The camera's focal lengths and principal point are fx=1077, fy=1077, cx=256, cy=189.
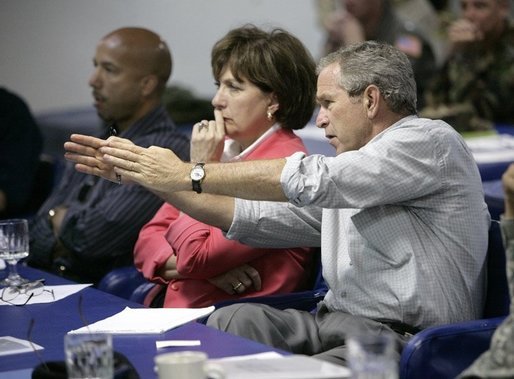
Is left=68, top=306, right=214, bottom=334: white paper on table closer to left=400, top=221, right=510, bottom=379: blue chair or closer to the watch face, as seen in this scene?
the watch face

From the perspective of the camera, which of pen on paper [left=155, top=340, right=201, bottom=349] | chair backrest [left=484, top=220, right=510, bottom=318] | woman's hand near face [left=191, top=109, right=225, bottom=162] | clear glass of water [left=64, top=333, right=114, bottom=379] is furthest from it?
woman's hand near face [left=191, top=109, right=225, bottom=162]

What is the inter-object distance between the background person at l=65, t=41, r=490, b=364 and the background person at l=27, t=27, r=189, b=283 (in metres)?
1.06

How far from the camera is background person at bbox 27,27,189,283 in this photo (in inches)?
160

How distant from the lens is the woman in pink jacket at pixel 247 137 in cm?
331

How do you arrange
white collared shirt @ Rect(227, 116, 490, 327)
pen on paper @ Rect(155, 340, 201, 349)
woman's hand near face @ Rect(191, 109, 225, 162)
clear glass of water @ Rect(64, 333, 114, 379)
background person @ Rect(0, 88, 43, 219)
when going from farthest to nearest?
background person @ Rect(0, 88, 43, 219) → woman's hand near face @ Rect(191, 109, 225, 162) → white collared shirt @ Rect(227, 116, 490, 327) → pen on paper @ Rect(155, 340, 201, 349) → clear glass of water @ Rect(64, 333, 114, 379)

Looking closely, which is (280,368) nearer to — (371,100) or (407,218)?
(407,218)

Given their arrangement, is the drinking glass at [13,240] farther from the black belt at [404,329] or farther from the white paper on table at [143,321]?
the black belt at [404,329]

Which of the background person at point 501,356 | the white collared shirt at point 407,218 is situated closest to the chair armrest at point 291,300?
the white collared shirt at point 407,218

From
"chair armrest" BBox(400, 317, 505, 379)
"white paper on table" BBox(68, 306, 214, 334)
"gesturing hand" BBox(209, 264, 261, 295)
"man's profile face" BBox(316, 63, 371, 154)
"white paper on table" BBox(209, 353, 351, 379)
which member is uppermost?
"man's profile face" BBox(316, 63, 371, 154)


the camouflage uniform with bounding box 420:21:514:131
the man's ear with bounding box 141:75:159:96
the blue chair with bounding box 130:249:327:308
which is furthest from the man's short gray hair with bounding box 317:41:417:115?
the camouflage uniform with bounding box 420:21:514:131

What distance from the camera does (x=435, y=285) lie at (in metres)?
2.75

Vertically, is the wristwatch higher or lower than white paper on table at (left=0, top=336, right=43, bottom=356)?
higher

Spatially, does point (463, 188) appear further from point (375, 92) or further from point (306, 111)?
point (306, 111)

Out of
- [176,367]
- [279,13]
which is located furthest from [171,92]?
[176,367]
